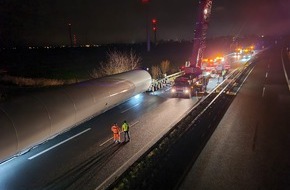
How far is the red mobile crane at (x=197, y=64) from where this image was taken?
2805cm

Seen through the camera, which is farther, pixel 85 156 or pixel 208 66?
pixel 208 66

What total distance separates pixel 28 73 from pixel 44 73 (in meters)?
2.80

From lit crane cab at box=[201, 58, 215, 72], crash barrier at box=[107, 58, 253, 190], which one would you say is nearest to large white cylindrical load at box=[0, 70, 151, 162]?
crash barrier at box=[107, 58, 253, 190]

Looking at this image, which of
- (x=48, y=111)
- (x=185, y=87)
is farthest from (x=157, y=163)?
(x=185, y=87)

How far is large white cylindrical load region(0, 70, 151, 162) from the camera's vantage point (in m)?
12.6

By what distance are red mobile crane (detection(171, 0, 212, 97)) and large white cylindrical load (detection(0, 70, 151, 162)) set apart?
25.9 feet

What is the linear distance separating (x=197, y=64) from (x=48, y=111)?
2228 centimetres

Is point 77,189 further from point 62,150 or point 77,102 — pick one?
point 77,102

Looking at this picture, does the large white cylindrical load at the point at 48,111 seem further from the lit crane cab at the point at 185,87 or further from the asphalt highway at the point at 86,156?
the lit crane cab at the point at 185,87

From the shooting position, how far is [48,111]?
14.8 meters

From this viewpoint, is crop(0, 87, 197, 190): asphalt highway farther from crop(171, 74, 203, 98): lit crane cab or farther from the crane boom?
the crane boom

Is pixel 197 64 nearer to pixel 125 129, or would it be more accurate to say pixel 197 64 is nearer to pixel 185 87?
pixel 185 87

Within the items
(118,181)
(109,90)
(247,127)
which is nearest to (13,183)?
(118,181)

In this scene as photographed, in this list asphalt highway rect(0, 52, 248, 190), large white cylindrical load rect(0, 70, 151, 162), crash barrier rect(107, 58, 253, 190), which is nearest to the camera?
crash barrier rect(107, 58, 253, 190)
